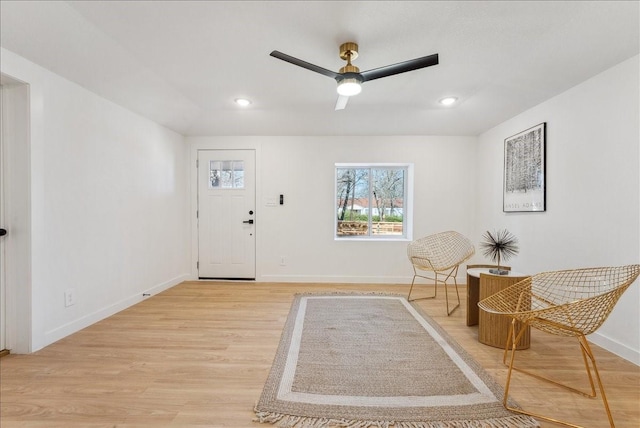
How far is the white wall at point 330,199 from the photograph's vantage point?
163 inches

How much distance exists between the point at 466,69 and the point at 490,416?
250cm

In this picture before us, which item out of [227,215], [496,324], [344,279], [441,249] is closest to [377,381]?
[496,324]

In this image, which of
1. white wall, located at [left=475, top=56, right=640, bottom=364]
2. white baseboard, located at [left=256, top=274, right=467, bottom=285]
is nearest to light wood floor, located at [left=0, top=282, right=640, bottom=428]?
white wall, located at [left=475, top=56, right=640, bottom=364]

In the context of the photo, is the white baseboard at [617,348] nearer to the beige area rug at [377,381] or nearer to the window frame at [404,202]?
the beige area rug at [377,381]

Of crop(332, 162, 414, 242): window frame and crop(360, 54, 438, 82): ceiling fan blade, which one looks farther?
crop(332, 162, 414, 242): window frame

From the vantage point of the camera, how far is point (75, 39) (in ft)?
6.50

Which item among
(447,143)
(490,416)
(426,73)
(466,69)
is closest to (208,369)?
(490,416)

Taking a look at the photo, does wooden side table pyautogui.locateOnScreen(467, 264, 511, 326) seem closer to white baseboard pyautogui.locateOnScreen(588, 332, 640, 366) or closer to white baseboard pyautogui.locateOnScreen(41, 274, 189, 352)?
white baseboard pyautogui.locateOnScreen(588, 332, 640, 366)

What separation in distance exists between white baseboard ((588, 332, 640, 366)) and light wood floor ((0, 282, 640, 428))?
54mm

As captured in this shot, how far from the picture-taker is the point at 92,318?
2609 mm

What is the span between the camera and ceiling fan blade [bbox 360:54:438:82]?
6.01 ft

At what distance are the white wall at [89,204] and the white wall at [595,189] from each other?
437 centimetres

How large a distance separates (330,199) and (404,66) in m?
2.45

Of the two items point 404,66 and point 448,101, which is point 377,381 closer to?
Result: point 404,66
